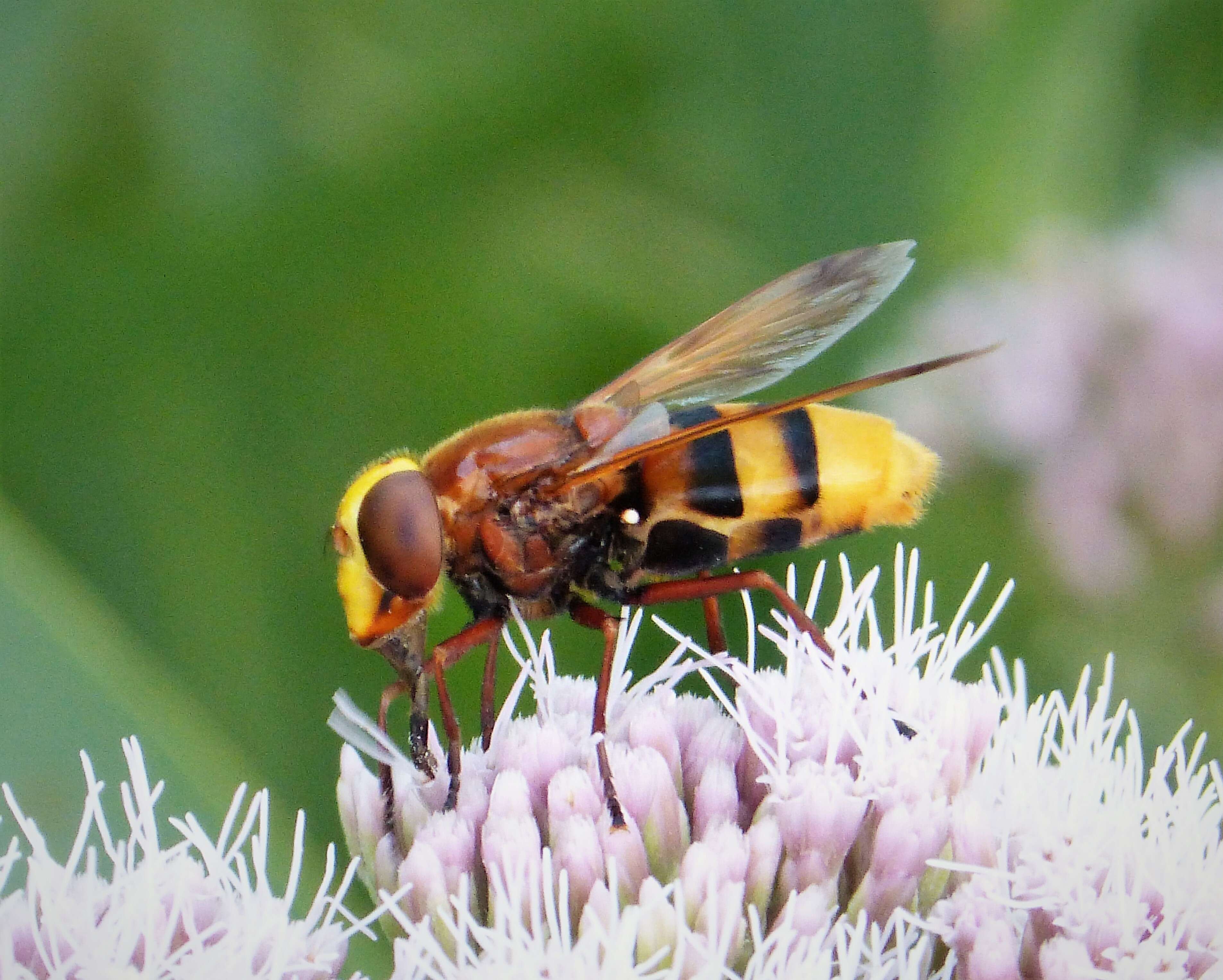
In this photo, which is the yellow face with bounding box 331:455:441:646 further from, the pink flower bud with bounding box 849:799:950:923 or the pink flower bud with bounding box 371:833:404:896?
the pink flower bud with bounding box 849:799:950:923

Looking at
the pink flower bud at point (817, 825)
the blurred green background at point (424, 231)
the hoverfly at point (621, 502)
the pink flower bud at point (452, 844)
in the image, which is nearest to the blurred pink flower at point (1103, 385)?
the blurred green background at point (424, 231)

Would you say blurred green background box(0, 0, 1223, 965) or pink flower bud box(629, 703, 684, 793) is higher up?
blurred green background box(0, 0, 1223, 965)

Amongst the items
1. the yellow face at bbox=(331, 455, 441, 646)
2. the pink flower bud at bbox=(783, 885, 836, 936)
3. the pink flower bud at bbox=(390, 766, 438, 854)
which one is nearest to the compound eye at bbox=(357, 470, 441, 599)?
the yellow face at bbox=(331, 455, 441, 646)

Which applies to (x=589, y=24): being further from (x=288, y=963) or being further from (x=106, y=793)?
(x=288, y=963)

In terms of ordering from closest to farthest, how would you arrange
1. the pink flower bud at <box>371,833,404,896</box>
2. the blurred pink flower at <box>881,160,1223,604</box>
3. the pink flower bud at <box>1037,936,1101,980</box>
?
the pink flower bud at <box>1037,936,1101,980</box>, the pink flower bud at <box>371,833,404,896</box>, the blurred pink flower at <box>881,160,1223,604</box>

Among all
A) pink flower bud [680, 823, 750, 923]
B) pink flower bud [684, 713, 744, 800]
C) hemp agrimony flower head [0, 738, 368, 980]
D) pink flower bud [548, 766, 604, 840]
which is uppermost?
hemp agrimony flower head [0, 738, 368, 980]

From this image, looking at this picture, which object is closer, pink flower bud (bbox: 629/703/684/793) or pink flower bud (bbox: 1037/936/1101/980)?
pink flower bud (bbox: 1037/936/1101/980)

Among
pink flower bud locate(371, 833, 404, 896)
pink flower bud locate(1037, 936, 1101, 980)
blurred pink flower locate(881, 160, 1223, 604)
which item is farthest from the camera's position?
blurred pink flower locate(881, 160, 1223, 604)

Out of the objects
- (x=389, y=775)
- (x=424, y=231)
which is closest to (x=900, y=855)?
(x=389, y=775)
